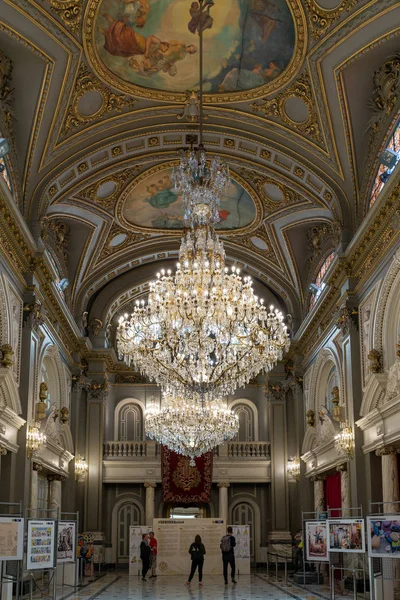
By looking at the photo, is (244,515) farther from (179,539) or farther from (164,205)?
(164,205)

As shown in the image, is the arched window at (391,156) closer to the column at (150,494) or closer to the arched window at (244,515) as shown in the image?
the column at (150,494)

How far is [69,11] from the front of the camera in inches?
521

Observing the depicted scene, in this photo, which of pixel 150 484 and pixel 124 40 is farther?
pixel 150 484

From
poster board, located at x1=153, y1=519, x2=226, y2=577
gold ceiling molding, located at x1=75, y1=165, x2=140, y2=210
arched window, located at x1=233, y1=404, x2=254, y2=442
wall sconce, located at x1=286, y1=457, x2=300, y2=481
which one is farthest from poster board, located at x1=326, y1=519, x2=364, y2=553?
arched window, located at x1=233, y1=404, x2=254, y2=442

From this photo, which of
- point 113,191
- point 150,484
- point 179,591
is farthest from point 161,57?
point 150,484

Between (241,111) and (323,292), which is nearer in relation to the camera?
(241,111)

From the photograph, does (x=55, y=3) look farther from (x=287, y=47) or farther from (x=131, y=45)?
(x=287, y=47)

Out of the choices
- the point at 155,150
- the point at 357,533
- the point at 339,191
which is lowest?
the point at 357,533

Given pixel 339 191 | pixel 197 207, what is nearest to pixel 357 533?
pixel 197 207

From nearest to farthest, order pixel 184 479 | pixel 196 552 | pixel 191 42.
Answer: pixel 191 42 < pixel 196 552 < pixel 184 479

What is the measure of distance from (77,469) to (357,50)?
14987mm

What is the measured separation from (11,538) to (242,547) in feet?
38.2

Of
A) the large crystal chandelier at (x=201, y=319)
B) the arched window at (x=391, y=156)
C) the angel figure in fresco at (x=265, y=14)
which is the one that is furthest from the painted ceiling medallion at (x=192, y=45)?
the arched window at (x=391, y=156)

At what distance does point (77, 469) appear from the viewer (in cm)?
2319
